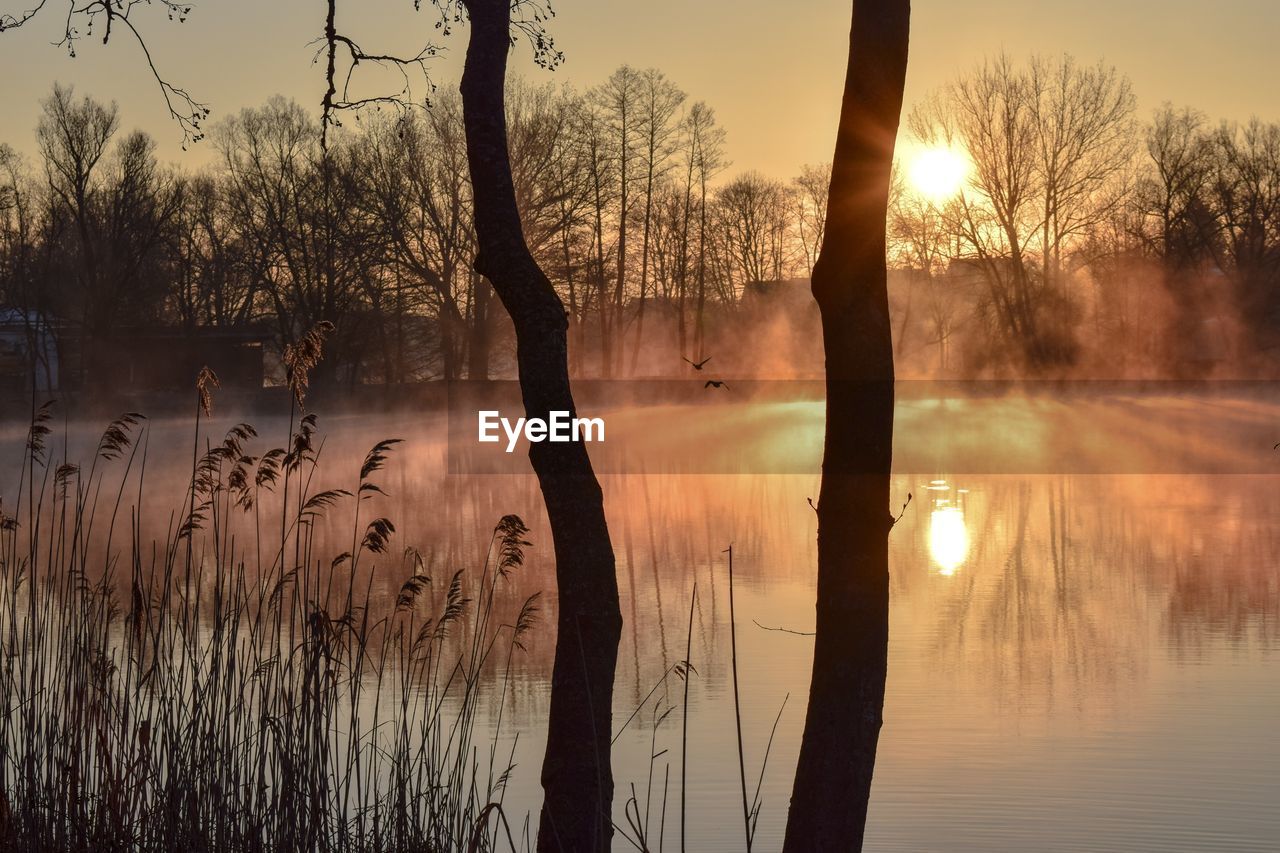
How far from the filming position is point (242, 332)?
4681 cm

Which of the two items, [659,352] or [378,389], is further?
[659,352]

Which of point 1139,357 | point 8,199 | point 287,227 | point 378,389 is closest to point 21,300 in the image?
point 8,199

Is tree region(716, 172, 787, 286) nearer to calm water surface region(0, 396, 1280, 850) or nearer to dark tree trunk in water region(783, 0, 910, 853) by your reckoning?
calm water surface region(0, 396, 1280, 850)

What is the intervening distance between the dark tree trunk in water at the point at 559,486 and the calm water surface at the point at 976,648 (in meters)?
0.22

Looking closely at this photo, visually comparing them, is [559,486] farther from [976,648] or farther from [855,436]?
[976,648]

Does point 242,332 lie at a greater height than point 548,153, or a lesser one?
lesser

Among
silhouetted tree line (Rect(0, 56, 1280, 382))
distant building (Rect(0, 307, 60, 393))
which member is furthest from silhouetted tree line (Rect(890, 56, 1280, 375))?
distant building (Rect(0, 307, 60, 393))

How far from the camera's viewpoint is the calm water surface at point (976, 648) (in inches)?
282

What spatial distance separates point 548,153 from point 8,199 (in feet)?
53.6

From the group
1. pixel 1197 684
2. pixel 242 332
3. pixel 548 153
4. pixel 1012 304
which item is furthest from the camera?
pixel 242 332

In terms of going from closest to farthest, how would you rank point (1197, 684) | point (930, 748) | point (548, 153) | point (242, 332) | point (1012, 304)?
1. point (930, 748)
2. point (1197, 684)
3. point (548, 153)
4. point (1012, 304)
5. point (242, 332)

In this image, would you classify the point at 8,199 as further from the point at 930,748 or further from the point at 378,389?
the point at 930,748

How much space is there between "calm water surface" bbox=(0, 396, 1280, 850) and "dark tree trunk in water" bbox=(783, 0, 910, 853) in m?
0.58

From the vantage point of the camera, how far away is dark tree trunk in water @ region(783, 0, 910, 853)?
403cm
